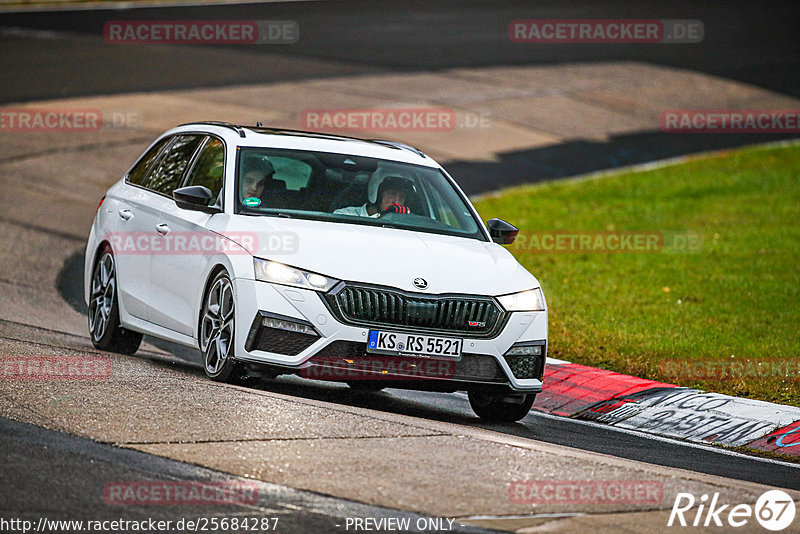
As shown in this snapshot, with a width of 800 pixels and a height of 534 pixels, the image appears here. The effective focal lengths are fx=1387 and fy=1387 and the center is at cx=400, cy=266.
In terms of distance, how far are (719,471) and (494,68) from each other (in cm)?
2319

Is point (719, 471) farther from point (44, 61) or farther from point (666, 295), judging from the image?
point (44, 61)

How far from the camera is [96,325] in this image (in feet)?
35.6

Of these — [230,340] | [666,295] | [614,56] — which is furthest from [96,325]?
[614,56]

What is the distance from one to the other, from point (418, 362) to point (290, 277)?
3.06 feet

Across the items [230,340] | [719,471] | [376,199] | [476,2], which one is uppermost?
[476,2]

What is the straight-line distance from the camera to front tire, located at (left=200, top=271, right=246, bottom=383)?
864 cm

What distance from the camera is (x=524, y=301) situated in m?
8.84

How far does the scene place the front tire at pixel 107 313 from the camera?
10.6 m
